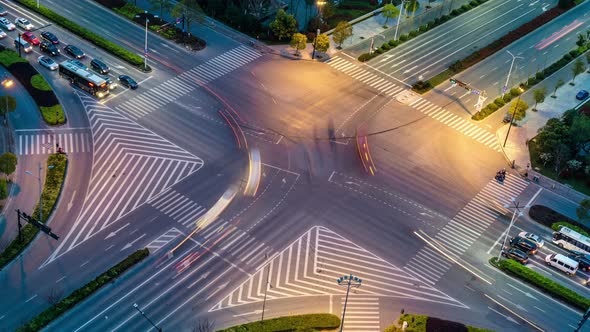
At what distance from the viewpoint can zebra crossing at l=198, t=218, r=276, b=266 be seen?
101 m

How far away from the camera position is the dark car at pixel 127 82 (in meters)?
135

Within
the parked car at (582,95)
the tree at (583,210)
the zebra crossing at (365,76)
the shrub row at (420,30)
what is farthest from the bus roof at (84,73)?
the parked car at (582,95)

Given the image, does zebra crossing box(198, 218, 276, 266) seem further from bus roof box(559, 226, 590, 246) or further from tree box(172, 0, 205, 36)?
tree box(172, 0, 205, 36)

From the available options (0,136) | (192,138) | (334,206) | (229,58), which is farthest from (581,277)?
(0,136)

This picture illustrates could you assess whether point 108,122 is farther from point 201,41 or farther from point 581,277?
point 581,277

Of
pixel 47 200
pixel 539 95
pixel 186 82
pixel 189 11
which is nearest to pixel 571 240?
pixel 539 95

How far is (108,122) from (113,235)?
30.7 metres

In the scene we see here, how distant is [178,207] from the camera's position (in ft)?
356

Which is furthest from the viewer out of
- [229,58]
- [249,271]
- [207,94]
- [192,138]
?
[229,58]

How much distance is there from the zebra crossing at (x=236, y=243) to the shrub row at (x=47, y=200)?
2394 centimetres

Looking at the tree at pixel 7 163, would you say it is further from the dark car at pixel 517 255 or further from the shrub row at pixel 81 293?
the dark car at pixel 517 255

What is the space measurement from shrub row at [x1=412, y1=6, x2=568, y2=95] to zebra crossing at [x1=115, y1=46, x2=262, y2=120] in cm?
3831

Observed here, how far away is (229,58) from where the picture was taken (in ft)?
486

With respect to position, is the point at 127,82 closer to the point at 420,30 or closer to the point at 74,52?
the point at 74,52
